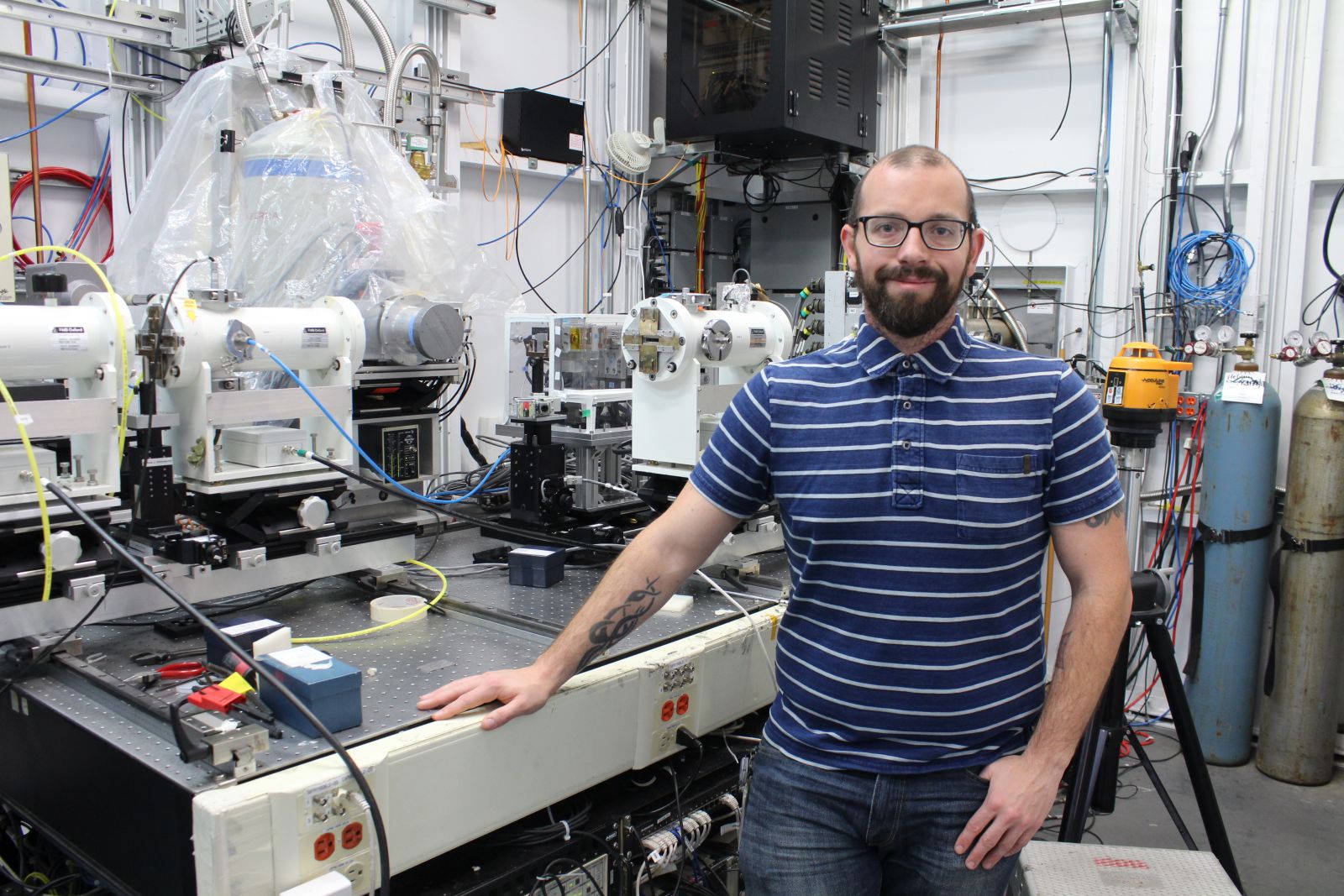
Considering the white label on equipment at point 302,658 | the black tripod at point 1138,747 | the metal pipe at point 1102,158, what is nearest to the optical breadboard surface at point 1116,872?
the black tripod at point 1138,747

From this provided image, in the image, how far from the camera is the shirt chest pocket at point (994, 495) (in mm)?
1154

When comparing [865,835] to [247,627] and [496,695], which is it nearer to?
[496,695]

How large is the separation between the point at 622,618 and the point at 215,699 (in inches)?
19.7

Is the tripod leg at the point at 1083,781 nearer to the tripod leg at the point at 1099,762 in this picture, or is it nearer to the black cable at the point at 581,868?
the tripod leg at the point at 1099,762

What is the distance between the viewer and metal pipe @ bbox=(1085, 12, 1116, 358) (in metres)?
3.48

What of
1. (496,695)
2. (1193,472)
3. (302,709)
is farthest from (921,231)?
(1193,472)

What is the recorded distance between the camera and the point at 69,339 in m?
1.41

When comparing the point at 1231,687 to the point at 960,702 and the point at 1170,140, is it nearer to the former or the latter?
the point at 1170,140

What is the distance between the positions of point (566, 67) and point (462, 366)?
195 centimetres

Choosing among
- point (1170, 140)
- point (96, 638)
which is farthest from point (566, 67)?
point (96, 638)

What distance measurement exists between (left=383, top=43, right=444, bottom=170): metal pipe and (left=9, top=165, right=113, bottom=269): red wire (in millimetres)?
744

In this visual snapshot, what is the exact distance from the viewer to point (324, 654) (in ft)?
4.35

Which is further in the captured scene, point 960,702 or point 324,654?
point 324,654

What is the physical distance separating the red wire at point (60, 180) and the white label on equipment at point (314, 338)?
43.6 inches
